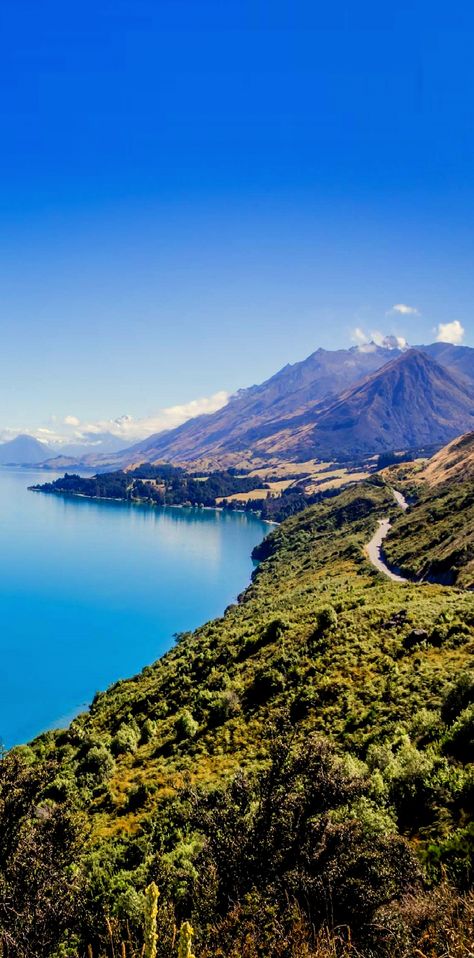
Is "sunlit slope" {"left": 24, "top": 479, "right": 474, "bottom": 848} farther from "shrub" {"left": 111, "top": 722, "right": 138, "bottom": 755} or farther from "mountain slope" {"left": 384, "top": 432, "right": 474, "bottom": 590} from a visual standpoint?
"mountain slope" {"left": 384, "top": 432, "right": 474, "bottom": 590}

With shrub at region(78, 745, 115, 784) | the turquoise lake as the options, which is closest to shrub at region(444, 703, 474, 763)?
shrub at region(78, 745, 115, 784)

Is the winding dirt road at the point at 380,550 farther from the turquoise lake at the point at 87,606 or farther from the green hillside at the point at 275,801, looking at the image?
the turquoise lake at the point at 87,606

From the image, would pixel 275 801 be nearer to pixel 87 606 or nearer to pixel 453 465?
pixel 87 606

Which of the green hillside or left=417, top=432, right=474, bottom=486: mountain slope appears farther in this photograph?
left=417, top=432, right=474, bottom=486: mountain slope

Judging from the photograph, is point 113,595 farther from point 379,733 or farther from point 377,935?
point 377,935

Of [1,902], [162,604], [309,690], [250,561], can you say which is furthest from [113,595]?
[1,902]
